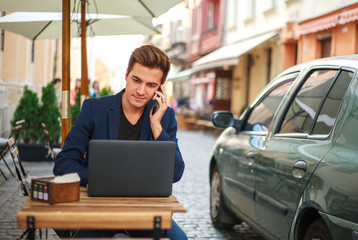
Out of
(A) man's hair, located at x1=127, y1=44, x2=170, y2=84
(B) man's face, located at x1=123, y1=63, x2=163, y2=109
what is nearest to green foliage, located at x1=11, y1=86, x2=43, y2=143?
(B) man's face, located at x1=123, y1=63, x2=163, y2=109

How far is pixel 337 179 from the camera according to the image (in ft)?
11.4

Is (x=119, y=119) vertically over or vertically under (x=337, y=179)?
over

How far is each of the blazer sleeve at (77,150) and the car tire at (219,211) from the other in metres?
3.24

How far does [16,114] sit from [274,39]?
11648 millimetres

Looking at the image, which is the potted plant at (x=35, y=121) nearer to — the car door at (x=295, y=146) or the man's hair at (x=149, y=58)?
the car door at (x=295, y=146)

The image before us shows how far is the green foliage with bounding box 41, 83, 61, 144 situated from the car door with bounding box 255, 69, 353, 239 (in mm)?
8179

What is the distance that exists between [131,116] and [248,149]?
2132 millimetres

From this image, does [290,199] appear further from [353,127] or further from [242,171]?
[242,171]

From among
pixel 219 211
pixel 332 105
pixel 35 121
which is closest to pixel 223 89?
pixel 35 121

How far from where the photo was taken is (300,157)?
4.09 metres

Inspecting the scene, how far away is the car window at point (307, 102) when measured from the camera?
4418 millimetres

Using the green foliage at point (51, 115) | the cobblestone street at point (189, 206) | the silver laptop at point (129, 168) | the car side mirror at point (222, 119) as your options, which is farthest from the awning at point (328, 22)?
the silver laptop at point (129, 168)

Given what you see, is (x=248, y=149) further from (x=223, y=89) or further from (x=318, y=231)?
(x=223, y=89)

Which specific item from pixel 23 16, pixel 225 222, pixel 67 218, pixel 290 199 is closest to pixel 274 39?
pixel 23 16
